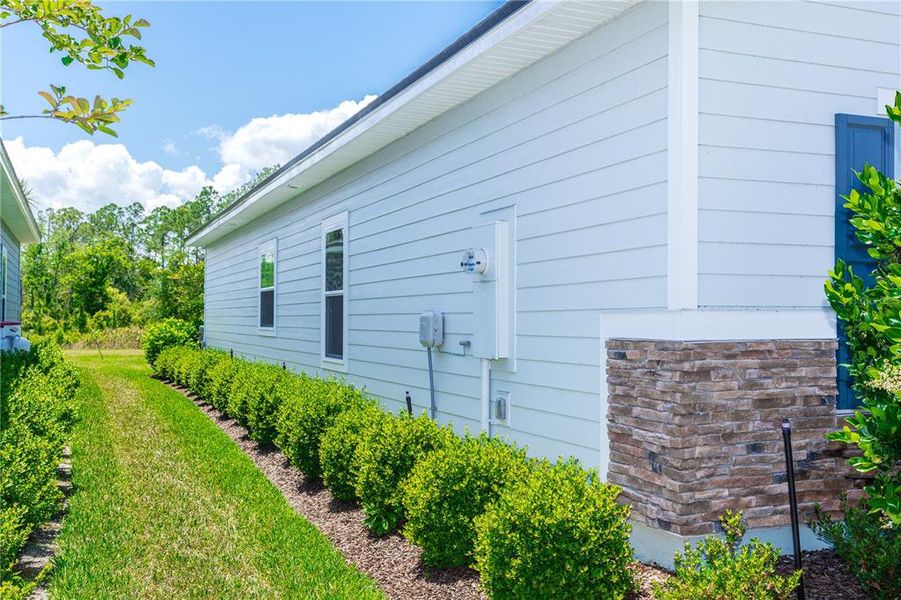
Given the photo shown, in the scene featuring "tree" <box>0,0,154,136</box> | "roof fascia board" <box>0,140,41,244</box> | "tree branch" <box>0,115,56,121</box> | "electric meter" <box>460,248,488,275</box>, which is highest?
"roof fascia board" <box>0,140,41,244</box>

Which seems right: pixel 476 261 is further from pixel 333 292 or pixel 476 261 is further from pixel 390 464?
pixel 333 292

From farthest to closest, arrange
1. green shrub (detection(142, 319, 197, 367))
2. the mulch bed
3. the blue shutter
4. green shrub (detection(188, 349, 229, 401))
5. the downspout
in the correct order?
green shrub (detection(142, 319, 197, 367)), green shrub (detection(188, 349, 229, 401)), the downspout, the blue shutter, the mulch bed

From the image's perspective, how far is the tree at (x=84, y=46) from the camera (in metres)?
2.83

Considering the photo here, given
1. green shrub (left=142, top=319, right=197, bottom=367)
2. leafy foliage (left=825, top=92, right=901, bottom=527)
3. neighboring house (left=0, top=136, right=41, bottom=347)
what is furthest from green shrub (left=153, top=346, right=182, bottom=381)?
leafy foliage (left=825, top=92, right=901, bottom=527)

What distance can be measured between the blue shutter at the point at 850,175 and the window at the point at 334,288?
589 centimetres

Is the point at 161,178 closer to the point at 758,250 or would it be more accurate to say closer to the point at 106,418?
the point at 106,418

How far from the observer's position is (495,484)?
14.9ft

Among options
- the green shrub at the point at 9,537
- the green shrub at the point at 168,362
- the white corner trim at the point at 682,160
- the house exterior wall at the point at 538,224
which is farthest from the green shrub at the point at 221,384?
the white corner trim at the point at 682,160

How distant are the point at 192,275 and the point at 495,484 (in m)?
23.2

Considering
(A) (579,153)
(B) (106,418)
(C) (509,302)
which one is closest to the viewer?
(A) (579,153)

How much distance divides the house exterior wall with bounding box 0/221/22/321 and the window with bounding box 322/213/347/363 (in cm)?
764

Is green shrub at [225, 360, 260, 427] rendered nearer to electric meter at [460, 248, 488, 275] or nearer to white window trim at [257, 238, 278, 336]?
white window trim at [257, 238, 278, 336]

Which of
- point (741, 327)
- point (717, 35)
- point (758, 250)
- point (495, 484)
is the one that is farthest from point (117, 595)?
point (717, 35)

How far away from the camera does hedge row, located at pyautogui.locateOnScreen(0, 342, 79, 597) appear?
13.5 ft
